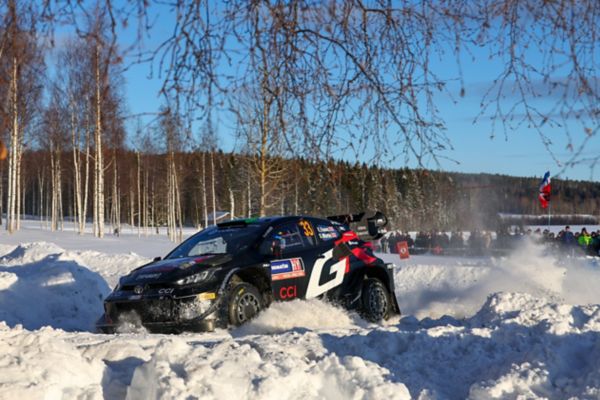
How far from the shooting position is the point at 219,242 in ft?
30.7

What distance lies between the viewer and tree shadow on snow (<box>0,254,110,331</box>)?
411 inches

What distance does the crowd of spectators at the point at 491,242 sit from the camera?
24.4 m

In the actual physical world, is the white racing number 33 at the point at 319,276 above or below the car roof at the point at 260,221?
below

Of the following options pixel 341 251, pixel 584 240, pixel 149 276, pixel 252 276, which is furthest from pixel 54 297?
pixel 584 240

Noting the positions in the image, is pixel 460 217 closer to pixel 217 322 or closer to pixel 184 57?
pixel 217 322

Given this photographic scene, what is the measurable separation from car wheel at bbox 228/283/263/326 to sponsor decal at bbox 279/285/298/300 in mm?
284

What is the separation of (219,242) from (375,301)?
2.27m

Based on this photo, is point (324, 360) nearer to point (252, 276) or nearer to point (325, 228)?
point (252, 276)

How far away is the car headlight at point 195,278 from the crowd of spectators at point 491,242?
16.6 m

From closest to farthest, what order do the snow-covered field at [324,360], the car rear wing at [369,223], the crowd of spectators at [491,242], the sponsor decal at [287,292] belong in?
the snow-covered field at [324,360], the sponsor decal at [287,292], the car rear wing at [369,223], the crowd of spectators at [491,242]

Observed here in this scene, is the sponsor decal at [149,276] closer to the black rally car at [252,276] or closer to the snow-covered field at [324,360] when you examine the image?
the black rally car at [252,276]

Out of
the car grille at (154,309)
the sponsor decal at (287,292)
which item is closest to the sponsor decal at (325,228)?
the sponsor decal at (287,292)

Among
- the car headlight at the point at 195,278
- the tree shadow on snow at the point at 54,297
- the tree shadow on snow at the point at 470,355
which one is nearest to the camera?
the tree shadow on snow at the point at 470,355

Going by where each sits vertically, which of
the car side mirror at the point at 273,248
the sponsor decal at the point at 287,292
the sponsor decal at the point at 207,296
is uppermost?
the car side mirror at the point at 273,248
